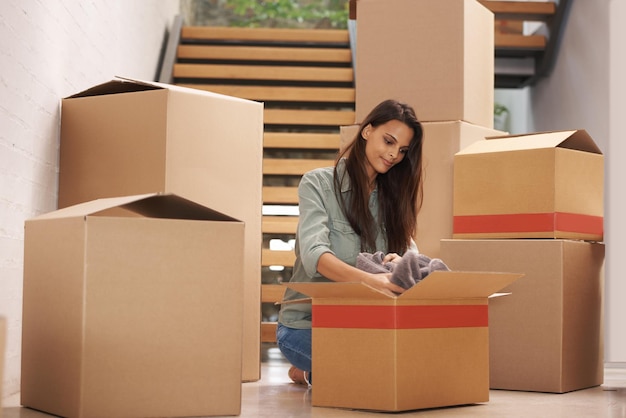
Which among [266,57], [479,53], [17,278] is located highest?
[266,57]

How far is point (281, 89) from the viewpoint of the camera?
4.44m

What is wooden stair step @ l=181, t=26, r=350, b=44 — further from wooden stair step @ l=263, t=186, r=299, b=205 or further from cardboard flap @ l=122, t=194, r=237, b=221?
cardboard flap @ l=122, t=194, r=237, b=221

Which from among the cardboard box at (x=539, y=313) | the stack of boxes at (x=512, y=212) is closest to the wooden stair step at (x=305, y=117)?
the stack of boxes at (x=512, y=212)

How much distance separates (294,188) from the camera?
4.02m

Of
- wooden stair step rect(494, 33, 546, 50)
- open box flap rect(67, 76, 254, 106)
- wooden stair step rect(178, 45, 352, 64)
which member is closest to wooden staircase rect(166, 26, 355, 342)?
wooden stair step rect(178, 45, 352, 64)

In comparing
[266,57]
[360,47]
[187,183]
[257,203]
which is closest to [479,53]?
[360,47]

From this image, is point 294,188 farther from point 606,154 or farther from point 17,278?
point 17,278

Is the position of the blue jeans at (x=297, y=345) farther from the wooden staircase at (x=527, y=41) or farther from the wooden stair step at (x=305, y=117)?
the wooden staircase at (x=527, y=41)

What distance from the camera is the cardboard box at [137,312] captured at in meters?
1.67

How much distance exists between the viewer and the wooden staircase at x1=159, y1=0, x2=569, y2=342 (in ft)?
13.2

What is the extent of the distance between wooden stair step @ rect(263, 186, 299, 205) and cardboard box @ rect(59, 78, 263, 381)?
1345mm

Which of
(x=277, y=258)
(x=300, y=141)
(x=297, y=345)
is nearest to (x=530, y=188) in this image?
(x=297, y=345)

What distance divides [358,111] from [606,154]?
126 cm

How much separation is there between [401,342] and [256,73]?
9.55 feet
